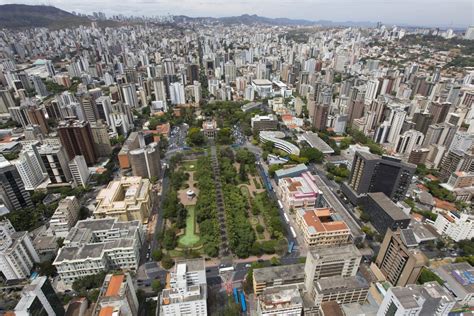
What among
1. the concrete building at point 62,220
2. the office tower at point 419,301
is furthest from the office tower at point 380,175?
the concrete building at point 62,220

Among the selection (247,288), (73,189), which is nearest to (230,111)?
(73,189)

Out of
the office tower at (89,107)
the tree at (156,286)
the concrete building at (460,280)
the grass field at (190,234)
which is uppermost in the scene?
the office tower at (89,107)

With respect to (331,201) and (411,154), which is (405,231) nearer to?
(331,201)

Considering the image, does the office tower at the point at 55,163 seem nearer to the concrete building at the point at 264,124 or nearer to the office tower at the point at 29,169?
the office tower at the point at 29,169

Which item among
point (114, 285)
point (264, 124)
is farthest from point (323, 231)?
point (264, 124)

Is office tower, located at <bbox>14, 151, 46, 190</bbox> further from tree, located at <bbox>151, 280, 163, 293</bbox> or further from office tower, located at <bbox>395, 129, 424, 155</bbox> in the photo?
office tower, located at <bbox>395, 129, 424, 155</bbox>
